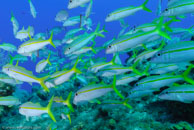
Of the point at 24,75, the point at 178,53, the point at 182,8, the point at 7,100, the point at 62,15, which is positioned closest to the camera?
the point at 178,53

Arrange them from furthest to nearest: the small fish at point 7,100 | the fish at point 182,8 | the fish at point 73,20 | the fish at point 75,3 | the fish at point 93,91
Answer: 1. the fish at point 73,20
2. the small fish at point 7,100
3. the fish at point 75,3
4. the fish at point 93,91
5. the fish at point 182,8

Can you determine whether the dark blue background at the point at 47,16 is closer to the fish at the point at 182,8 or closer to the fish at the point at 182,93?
the fish at the point at 182,8

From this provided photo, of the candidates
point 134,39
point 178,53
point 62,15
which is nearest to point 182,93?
point 178,53

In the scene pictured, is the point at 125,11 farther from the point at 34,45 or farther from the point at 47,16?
the point at 47,16

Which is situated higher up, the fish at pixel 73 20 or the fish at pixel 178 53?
the fish at pixel 73 20

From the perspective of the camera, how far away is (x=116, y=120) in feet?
13.3

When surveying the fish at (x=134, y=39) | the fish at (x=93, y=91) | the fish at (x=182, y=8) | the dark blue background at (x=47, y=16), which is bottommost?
the fish at (x=93, y=91)

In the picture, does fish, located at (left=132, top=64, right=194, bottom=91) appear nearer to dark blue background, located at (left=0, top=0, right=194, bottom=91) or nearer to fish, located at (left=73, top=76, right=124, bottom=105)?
fish, located at (left=73, top=76, right=124, bottom=105)

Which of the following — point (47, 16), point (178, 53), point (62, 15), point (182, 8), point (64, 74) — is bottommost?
Result: point (64, 74)

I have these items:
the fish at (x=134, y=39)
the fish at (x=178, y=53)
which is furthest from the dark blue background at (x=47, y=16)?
the fish at (x=178, y=53)

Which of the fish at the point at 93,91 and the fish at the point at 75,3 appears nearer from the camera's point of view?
the fish at the point at 93,91

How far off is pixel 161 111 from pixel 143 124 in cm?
103

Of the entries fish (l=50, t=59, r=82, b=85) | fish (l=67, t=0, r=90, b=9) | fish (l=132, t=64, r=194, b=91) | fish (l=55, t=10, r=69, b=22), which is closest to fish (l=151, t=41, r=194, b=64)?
fish (l=132, t=64, r=194, b=91)

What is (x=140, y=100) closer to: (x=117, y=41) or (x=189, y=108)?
(x=189, y=108)
